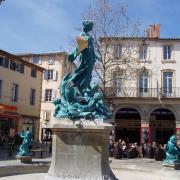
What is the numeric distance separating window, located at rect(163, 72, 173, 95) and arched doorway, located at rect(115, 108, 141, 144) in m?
3.54

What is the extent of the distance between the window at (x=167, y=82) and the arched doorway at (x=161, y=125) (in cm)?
205

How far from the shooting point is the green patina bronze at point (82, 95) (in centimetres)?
900

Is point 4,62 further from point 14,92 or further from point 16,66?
point 14,92

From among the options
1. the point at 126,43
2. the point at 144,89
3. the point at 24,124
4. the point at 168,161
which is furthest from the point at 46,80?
the point at 168,161

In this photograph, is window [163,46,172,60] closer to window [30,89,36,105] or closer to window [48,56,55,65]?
window [30,89,36,105]

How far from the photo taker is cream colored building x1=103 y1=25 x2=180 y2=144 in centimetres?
3450

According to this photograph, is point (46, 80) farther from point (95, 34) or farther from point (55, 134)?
point (55, 134)

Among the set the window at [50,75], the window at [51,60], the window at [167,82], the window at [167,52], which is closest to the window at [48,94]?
the window at [50,75]

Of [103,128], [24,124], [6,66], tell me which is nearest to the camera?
[103,128]

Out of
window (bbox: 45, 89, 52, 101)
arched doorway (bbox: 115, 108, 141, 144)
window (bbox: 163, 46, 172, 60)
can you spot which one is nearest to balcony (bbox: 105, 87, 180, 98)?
arched doorway (bbox: 115, 108, 141, 144)

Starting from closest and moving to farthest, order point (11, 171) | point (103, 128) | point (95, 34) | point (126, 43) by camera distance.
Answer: point (103, 128), point (11, 171), point (95, 34), point (126, 43)

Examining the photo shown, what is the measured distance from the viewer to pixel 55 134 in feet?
29.3

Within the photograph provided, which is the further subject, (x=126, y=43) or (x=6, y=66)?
(x=6, y=66)

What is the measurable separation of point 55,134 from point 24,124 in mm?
29218
